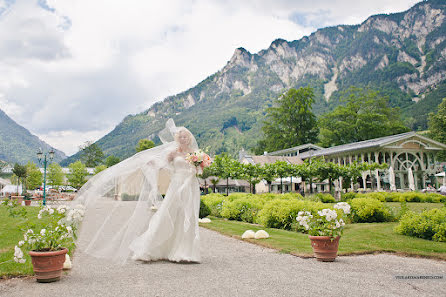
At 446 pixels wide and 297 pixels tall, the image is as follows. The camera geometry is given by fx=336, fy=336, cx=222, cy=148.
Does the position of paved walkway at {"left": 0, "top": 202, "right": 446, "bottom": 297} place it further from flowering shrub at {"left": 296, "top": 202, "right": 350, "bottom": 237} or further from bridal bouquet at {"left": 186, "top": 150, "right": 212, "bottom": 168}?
bridal bouquet at {"left": 186, "top": 150, "right": 212, "bottom": 168}

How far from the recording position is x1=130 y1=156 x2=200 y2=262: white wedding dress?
6520 mm

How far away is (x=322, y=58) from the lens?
181 meters

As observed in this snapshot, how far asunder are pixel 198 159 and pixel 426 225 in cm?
695

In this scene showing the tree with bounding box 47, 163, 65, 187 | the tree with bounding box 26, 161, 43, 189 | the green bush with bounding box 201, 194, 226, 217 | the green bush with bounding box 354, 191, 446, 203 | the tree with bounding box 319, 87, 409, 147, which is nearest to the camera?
the green bush with bounding box 201, 194, 226, 217

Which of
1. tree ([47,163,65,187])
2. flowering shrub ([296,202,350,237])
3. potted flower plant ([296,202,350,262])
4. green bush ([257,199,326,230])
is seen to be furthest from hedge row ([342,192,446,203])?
tree ([47,163,65,187])

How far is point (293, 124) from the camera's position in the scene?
64.9m

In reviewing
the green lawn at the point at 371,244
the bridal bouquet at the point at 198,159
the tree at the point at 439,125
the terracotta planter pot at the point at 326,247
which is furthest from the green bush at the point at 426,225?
the tree at the point at 439,125

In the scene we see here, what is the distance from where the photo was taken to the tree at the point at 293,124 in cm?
6419

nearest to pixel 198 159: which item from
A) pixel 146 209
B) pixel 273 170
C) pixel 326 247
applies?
pixel 146 209

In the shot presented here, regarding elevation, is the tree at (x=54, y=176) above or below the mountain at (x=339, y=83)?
below

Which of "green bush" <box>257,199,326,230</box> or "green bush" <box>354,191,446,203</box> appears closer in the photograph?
"green bush" <box>257,199,326,230</box>

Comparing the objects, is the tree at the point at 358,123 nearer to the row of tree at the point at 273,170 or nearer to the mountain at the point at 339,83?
the mountain at the point at 339,83

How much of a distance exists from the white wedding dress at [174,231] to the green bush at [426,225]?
6.71m

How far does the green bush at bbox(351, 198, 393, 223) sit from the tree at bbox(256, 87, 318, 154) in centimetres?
→ 5021
